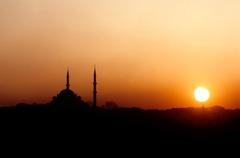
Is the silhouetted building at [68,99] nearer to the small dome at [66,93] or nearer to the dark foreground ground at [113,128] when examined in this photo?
the small dome at [66,93]

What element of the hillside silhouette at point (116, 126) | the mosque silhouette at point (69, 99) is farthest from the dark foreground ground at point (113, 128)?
the mosque silhouette at point (69, 99)

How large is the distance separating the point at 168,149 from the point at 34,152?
13.0m

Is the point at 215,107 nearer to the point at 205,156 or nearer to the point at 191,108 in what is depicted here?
the point at 191,108

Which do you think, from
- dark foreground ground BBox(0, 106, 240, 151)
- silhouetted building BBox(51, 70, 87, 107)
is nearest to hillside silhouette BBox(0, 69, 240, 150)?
dark foreground ground BBox(0, 106, 240, 151)

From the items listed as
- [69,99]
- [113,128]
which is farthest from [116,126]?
[69,99]

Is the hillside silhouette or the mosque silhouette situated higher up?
the mosque silhouette

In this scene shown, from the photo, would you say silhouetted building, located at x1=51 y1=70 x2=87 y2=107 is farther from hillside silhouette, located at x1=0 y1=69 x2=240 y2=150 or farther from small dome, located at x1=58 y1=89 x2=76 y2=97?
hillside silhouette, located at x1=0 y1=69 x2=240 y2=150

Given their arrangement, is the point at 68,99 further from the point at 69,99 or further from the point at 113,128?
the point at 113,128

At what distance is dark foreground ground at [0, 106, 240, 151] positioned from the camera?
140 feet

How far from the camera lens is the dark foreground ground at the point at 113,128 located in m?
42.8

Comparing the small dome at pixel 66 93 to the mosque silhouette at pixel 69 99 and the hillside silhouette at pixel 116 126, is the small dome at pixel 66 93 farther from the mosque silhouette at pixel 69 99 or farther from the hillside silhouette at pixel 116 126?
the hillside silhouette at pixel 116 126

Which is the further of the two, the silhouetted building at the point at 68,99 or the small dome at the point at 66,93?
the small dome at the point at 66,93

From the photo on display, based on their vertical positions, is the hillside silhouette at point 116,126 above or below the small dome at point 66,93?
below

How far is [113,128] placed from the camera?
4597 centimetres
